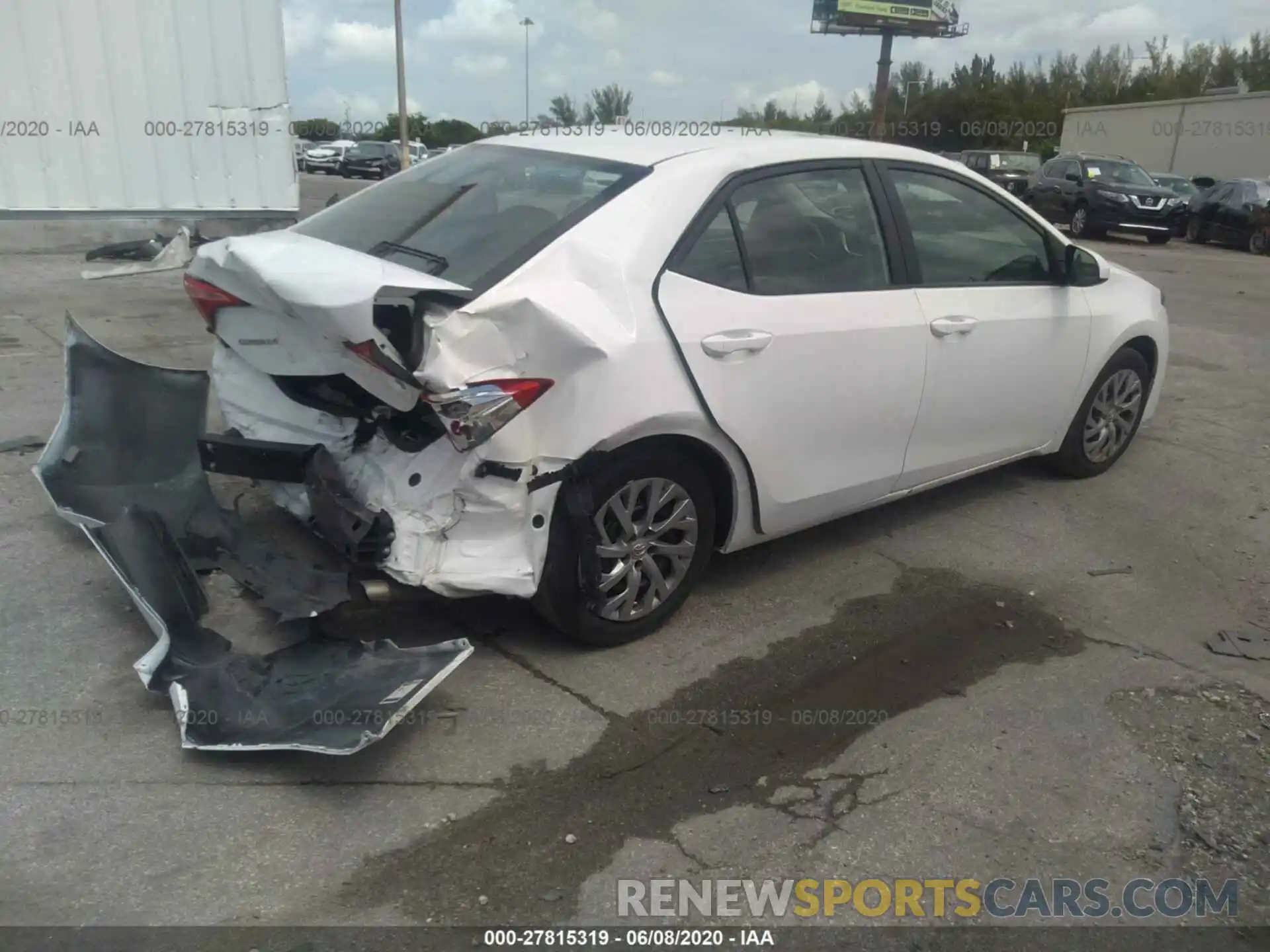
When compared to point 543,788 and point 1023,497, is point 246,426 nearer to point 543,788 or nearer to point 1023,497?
point 543,788

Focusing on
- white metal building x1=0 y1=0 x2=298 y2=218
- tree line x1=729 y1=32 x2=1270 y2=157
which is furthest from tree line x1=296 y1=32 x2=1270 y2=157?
white metal building x1=0 y1=0 x2=298 y2=218

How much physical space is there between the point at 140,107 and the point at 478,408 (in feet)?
35.5

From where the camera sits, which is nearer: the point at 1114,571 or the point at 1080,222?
the point at 1114,571

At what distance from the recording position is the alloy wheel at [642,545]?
3.48 metres

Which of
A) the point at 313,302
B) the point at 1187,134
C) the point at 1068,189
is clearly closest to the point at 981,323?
the point at 313,302

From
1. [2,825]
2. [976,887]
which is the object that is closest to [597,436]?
[976,887]

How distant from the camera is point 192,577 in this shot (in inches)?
138

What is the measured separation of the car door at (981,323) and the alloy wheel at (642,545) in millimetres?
1205

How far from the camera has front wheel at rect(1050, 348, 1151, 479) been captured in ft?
17.5

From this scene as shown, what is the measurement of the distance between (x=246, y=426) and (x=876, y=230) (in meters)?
2.55

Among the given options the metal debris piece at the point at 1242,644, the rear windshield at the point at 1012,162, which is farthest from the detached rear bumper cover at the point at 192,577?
the rear windshield at the point at 1012,162

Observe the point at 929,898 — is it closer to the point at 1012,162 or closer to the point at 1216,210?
the point at 1216,210

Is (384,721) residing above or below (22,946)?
above

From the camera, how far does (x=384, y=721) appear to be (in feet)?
9.40
